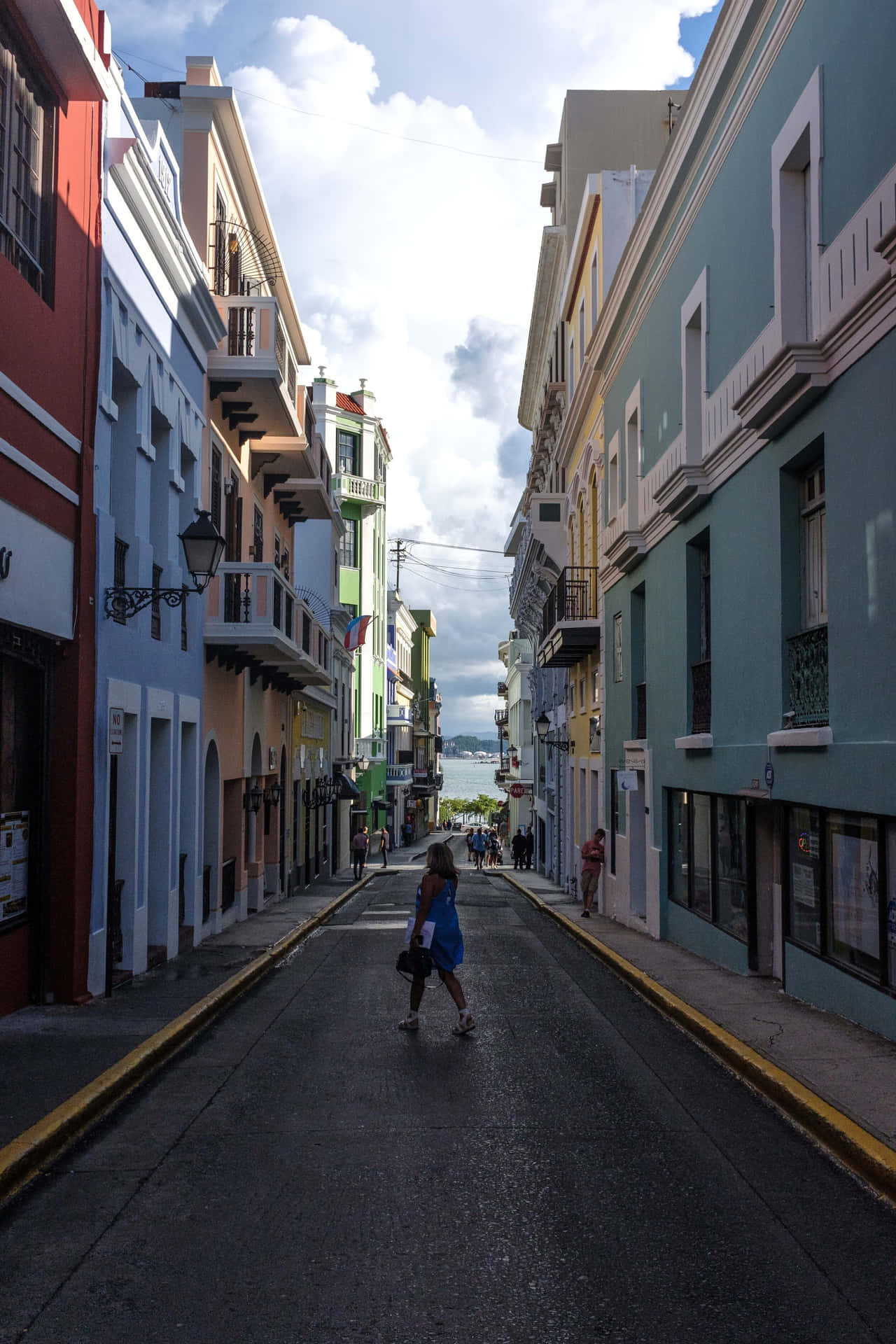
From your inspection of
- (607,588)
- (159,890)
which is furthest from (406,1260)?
(607,588)

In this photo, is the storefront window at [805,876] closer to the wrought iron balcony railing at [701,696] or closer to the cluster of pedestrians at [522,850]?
the wrought iron balcony railing at [701,696]

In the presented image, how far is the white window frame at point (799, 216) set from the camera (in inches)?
405

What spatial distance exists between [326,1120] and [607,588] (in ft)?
53.7

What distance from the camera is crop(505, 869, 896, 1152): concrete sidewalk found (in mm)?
7422

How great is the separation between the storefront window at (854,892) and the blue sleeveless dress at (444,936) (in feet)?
9.92

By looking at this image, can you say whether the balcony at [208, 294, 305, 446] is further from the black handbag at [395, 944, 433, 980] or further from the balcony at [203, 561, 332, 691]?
the black handbag at [395, 944, 433, 980]

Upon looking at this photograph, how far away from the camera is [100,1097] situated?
25.0 feet

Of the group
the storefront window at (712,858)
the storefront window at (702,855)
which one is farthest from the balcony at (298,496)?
the storefront window at (702,855)

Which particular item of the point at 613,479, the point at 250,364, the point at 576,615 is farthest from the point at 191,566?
the point at 576,615

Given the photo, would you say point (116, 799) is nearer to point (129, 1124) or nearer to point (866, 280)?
point (129, 1124)

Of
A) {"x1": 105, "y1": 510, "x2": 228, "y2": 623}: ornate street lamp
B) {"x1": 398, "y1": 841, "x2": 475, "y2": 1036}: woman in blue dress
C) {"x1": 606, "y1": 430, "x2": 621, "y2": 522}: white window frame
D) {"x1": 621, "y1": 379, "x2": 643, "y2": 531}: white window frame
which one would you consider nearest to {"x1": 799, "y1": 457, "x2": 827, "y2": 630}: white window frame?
{"x1": 398, "y1": 841, "x2": 475, "y2": 1036}: woman in blue dress

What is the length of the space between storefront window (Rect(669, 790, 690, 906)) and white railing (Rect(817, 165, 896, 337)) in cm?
752

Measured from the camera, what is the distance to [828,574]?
10227mm

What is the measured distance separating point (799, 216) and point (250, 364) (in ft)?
28.0
